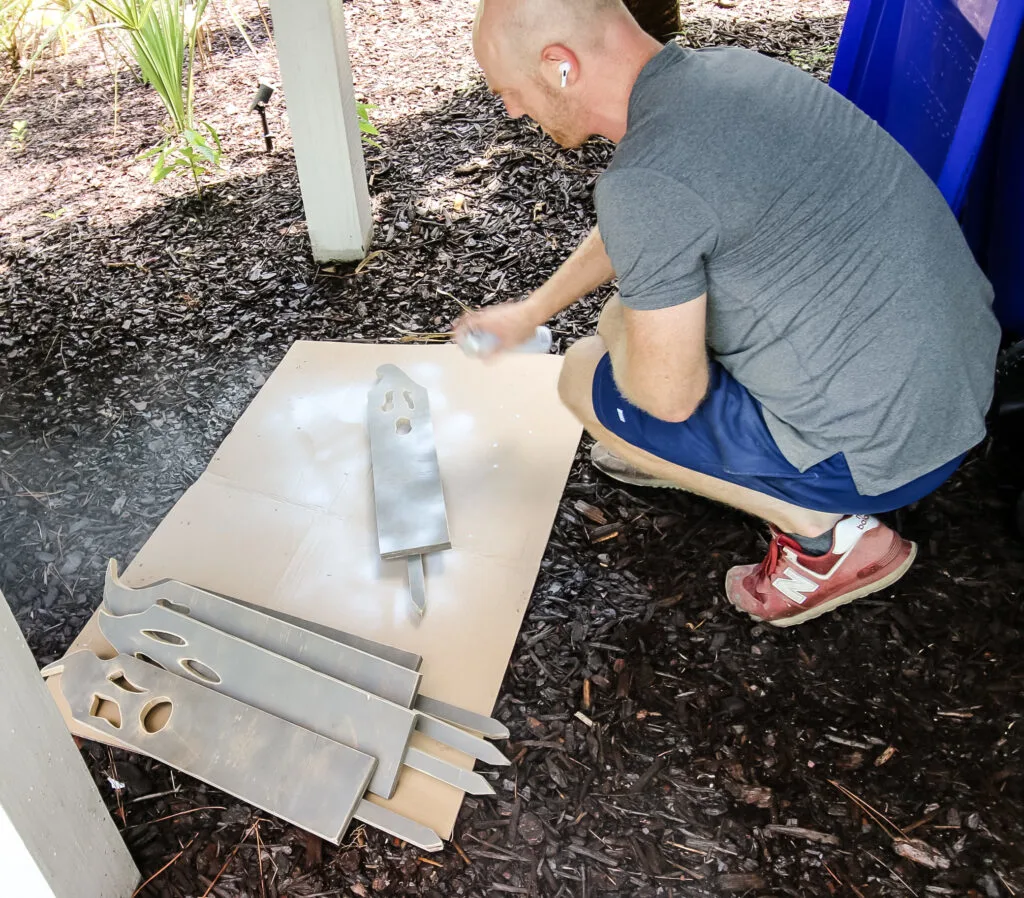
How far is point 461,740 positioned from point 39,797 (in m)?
0.75

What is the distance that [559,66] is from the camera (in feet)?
4.69

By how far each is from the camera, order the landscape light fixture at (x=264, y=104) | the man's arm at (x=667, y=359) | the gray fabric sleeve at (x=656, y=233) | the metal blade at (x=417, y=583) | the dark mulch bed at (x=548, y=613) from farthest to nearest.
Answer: the landscape light fixture at (x=264, y=104) → the metal blade at (x=417, y=583) → the dark mulch bed at (x=548, y=613) → the man's arm at (x=667, y=359) → the gray fabric sleeve at (x=656, y=233)

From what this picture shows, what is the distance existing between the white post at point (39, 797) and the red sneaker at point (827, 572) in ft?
4.56

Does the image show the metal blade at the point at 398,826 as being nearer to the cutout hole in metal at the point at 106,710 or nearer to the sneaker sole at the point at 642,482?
the cutout hole in metal at the point at 106,710

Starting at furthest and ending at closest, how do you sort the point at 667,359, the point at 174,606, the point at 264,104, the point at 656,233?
the point at 264,104 → the point at 174,606 → the point at 667,359 → the point at 656,233

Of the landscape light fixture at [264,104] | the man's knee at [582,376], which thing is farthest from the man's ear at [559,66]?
the landscape light fixture at [264,104]

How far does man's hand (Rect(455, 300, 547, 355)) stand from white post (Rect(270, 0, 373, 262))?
109 centimetres

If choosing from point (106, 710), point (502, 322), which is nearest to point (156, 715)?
point (106, 710)

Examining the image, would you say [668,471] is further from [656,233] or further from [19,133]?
[19,133]

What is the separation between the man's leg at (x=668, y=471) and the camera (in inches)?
71.9

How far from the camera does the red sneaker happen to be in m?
1.85

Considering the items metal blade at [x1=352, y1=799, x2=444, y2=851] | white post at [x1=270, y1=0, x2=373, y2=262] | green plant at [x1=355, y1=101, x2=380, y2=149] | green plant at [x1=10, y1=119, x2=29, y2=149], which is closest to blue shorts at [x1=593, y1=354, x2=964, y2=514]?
metal blade at [x1=352, y1=799, x2=444, y2=851]

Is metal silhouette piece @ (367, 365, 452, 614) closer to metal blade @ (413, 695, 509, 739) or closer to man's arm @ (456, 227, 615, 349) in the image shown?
metal blade @ (413, 695, 509, 739)

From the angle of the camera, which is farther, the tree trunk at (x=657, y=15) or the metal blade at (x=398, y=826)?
the tree trunk at (x=657, y=15)
